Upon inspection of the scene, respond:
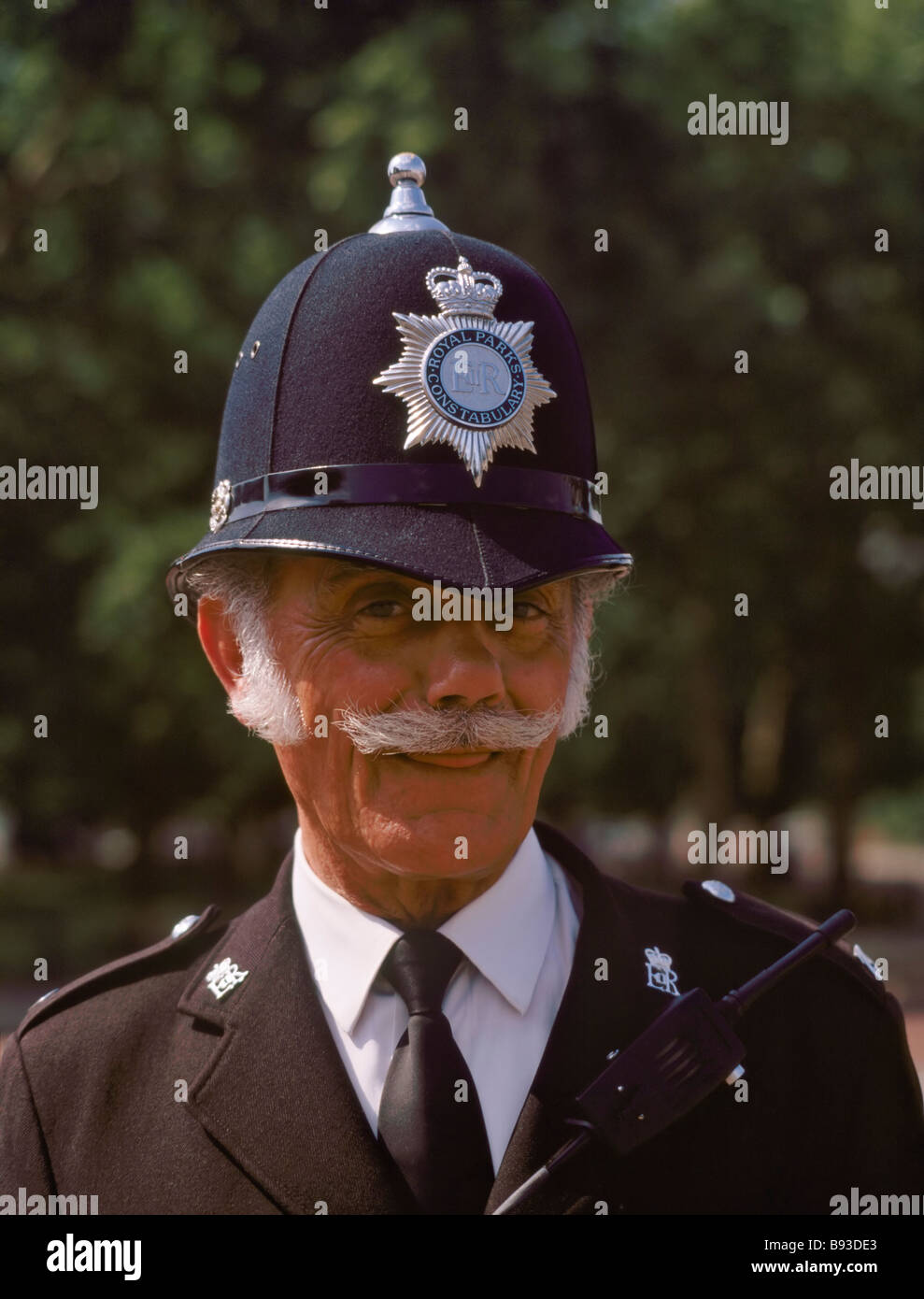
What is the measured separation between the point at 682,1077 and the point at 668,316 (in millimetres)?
8194

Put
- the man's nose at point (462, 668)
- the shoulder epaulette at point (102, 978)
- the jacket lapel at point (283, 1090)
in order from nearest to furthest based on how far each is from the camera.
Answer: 1. the man's nose at point (462, 668)
2. the jacket lapel at point (283, 1090)
3. the shoulder epaulette at point (102, 978)

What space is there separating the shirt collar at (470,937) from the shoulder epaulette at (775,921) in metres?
0.38

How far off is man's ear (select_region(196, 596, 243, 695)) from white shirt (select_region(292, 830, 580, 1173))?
0.43 meters

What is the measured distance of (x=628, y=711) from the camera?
20.0 m

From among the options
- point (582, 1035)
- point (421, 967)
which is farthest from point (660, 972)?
point (421, 967)

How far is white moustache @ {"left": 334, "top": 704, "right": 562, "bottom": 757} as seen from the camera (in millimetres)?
2254

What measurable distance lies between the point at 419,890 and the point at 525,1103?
0.40 meters

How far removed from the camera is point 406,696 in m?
2.30

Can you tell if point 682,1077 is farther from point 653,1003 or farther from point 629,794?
point 629,794

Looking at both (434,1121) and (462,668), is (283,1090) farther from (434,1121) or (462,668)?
(462,668)

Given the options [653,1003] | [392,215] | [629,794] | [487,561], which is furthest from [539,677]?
[629,794]

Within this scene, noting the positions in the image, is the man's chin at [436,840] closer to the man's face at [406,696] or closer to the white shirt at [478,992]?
the man's face at [406,696]

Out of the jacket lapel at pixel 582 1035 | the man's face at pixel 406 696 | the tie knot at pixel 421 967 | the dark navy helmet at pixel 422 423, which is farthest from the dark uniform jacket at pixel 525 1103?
the dark navy helmet at pixel 422 423

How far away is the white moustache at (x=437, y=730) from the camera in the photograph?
2254 mm
